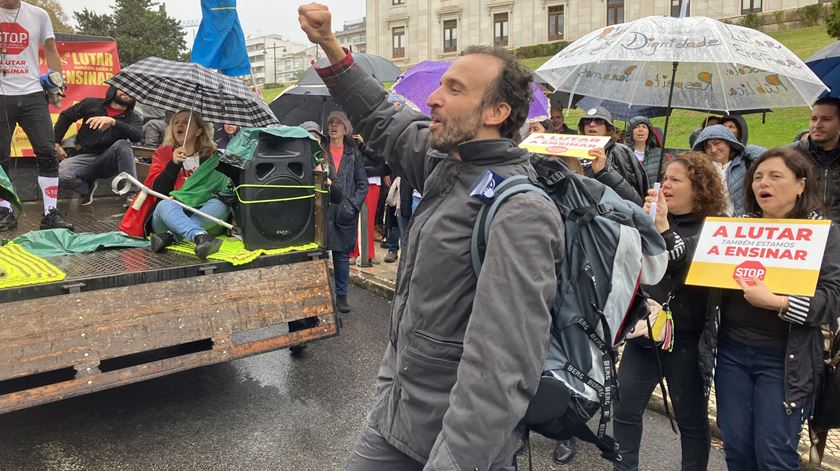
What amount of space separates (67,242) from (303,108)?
206 inches

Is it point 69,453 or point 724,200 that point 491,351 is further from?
point 69,453

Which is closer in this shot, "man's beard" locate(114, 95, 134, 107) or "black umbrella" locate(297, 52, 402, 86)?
"man's beard" locate(114, 95, 134, 107)

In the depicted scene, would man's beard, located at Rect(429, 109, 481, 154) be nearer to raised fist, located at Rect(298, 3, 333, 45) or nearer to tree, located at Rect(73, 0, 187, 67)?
raised fist, located at Rect(298, 3, 333, 45)

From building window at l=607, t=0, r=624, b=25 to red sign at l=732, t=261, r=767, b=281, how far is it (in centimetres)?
5318

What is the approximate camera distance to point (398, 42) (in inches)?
2387

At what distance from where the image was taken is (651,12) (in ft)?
164

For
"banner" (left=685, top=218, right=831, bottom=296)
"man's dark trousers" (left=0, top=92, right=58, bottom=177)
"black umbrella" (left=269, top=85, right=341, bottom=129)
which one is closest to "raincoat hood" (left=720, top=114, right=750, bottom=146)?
"banner" (left=685, top=218, right=831, bottom=296)

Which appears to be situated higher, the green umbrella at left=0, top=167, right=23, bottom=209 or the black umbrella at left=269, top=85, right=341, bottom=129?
the black umbrella at left=269, top=85, right=341, bottom=129

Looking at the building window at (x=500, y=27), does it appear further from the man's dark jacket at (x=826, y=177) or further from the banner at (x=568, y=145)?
the banner at (x=568, y=145)

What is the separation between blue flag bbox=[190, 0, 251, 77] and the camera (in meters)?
6.57

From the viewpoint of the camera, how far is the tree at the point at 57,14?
43.9 meters

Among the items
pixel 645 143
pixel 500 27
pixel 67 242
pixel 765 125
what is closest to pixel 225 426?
pixel 67 242

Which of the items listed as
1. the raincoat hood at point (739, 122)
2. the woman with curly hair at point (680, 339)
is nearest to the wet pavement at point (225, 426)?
the woman with curly hair at point (680, 339)

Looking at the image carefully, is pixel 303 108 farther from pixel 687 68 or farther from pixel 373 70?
pixel 687 68
